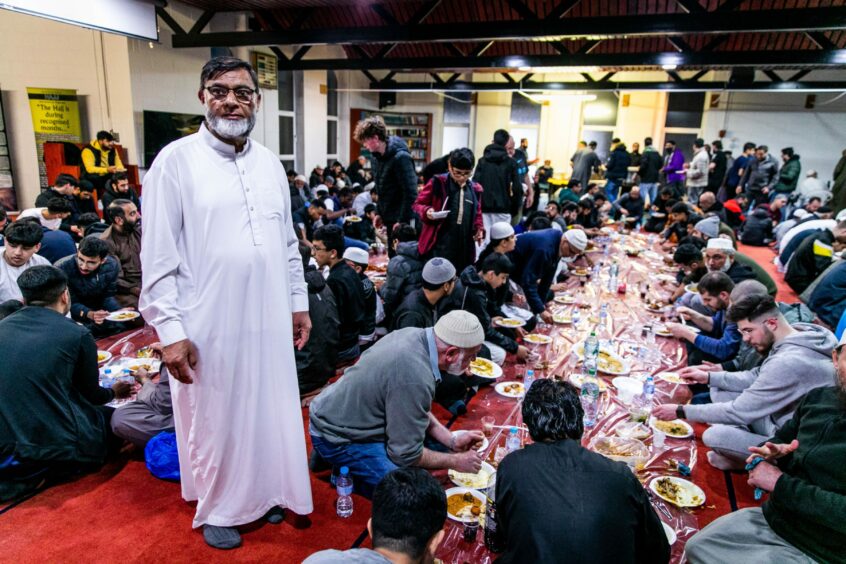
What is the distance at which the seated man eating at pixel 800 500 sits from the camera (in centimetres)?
191

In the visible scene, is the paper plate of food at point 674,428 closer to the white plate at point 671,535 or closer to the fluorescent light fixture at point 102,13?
the white plate at point 671,535

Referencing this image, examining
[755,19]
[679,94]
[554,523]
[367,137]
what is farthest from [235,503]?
[679,94]

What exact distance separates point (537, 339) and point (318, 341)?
198 cm

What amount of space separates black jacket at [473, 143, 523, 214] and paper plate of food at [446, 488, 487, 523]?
464 centimetres

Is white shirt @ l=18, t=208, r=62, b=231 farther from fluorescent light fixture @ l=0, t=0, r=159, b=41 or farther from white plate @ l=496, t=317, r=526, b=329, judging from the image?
white plate @ l=496, t=317, r=526, b=329

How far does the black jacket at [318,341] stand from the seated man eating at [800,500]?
252 cm

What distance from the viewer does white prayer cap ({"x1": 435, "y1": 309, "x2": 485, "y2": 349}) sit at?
2387mm

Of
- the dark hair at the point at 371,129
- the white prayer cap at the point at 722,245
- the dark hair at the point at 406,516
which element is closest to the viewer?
the dark hair at the point at 406,516

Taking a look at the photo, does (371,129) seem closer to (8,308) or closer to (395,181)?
(395,181)

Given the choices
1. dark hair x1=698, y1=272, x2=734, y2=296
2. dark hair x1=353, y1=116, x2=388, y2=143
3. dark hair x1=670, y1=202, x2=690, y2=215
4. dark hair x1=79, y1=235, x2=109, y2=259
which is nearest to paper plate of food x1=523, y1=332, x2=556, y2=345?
dark hair x1=698, y1=272, x2=734, y2=296

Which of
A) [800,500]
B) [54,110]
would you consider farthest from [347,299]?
[54,110]

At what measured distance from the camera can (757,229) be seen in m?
10.6

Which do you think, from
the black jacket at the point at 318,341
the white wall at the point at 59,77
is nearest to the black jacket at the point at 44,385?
the black jacket at the point at 318,341

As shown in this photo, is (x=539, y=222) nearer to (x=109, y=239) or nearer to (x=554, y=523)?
(x=109, y=239)
